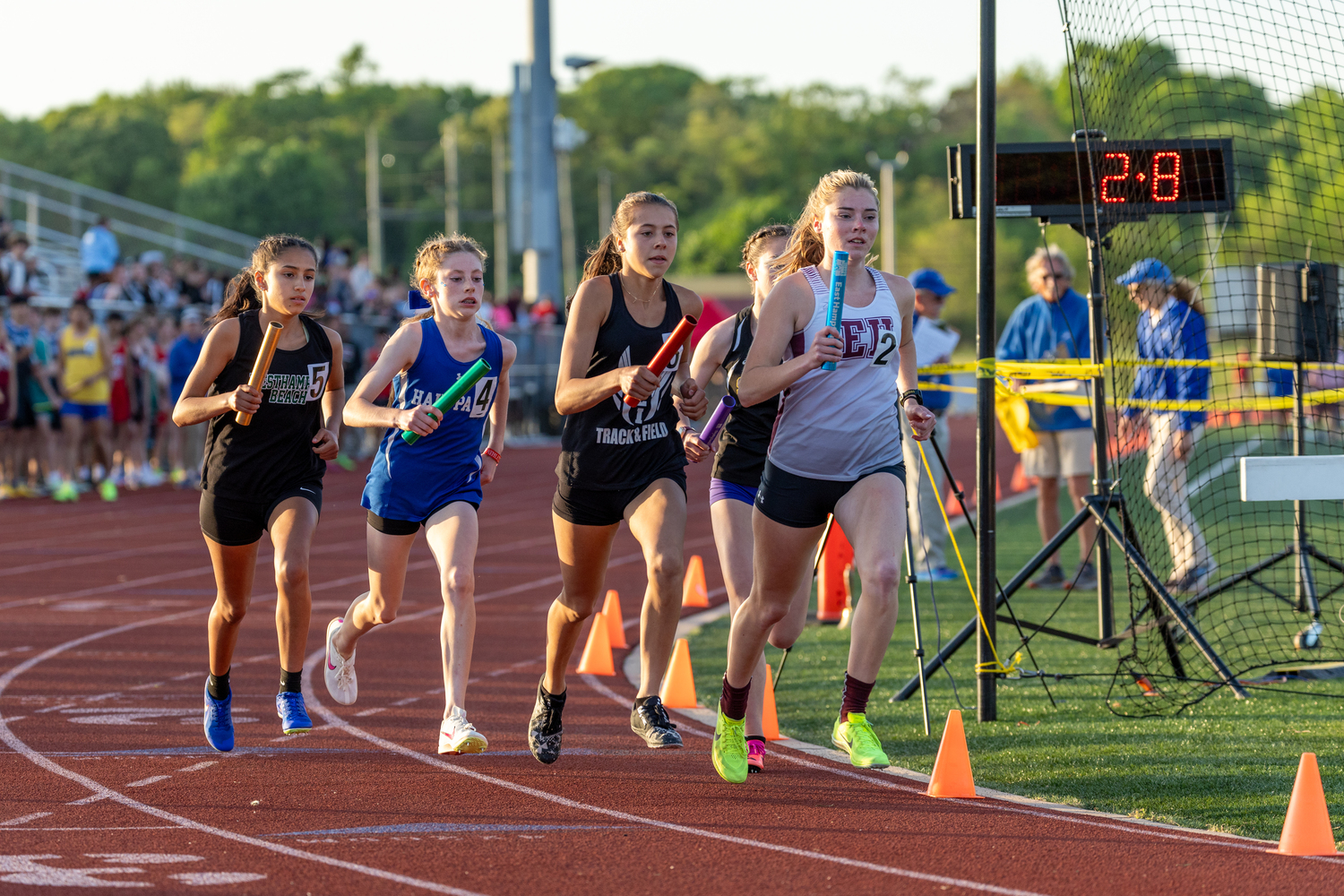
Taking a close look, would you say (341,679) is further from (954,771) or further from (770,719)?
(954,771)

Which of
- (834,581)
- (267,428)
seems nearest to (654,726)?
(267,428)

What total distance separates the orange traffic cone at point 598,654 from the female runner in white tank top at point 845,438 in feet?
9.50

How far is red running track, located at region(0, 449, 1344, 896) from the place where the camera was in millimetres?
4652

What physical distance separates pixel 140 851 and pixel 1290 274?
23.1ft

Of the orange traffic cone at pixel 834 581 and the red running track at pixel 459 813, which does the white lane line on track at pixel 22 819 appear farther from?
the orange traffic cone at pixel 834 581

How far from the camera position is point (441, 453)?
637 cm

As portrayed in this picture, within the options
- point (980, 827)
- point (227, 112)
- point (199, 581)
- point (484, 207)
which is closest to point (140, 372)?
point (199, 581)

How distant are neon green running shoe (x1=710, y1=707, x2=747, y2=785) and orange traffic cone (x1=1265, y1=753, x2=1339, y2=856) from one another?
1865 mm

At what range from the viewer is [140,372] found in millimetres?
20109

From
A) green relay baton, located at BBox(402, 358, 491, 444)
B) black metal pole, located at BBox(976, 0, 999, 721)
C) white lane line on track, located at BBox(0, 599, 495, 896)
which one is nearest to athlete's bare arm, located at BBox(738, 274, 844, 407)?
green relay baton, located at BBox(402, 358, 491, 444)

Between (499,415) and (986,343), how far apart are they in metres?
2.20

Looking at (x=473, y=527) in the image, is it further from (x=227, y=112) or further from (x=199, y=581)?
(x=227, y=112)

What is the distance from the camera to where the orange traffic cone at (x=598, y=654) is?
8.64 metres

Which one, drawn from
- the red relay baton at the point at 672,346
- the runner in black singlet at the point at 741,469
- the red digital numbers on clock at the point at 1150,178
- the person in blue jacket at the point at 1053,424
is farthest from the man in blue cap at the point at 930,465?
the red relay baton at the point at 672,346
